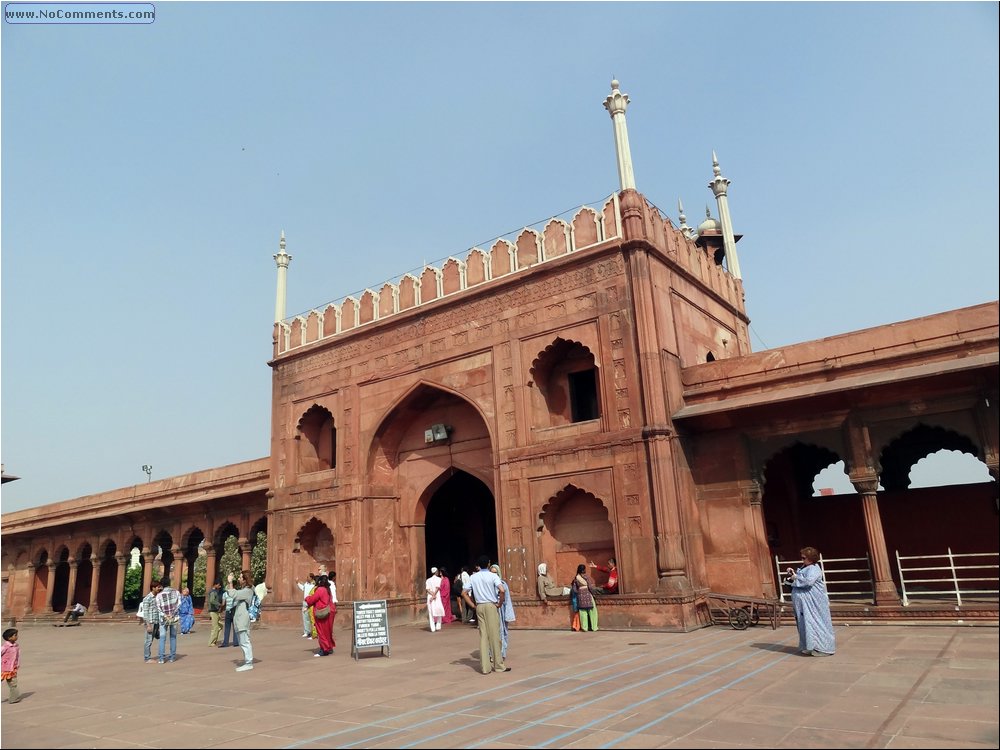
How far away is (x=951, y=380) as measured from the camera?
1064cm

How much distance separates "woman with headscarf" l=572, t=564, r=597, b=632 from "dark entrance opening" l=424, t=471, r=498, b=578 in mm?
7397

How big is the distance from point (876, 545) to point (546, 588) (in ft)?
18.1

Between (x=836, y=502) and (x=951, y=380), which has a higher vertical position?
(x=951, y=380)

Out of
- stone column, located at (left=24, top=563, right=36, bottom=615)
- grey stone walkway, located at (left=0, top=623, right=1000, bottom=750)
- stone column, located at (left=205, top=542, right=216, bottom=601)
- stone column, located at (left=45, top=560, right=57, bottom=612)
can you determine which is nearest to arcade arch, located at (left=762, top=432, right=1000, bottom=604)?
grey stone walkway, located at (left=0, top=623, right=1000, bottom=750)

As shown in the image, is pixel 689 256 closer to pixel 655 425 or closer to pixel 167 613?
pixel 655 425

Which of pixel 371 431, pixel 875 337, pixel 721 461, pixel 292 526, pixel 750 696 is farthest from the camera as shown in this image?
pixel 292 526

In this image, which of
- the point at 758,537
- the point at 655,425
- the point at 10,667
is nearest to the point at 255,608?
the point at 10,667

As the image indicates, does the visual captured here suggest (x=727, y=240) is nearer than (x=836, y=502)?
No

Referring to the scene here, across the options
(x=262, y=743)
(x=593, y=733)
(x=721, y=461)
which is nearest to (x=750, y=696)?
(x=593, y=733)

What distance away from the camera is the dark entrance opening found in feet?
64.0

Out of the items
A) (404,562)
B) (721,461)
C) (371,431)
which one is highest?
(371,431)

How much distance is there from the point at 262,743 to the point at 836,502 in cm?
1382

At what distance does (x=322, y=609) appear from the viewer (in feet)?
A: 35.3

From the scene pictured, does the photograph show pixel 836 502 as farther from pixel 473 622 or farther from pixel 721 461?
pixel 473 622
